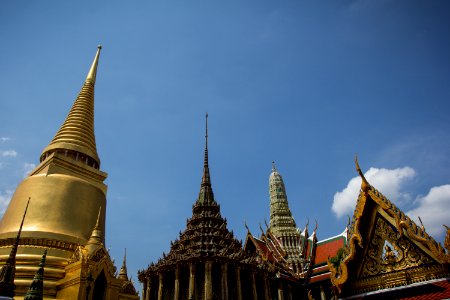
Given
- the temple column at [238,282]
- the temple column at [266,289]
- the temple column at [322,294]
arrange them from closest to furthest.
→ 1. the temple column at [238,282]
2. the temple column at [266,289]
3. the temple column at [322,294]

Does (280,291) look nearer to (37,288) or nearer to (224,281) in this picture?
(224,281)

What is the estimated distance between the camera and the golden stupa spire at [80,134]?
21359mm

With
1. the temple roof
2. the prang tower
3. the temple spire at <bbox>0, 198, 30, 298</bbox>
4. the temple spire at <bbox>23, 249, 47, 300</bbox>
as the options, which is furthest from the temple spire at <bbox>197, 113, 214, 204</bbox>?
the temple spire at <bbox>23, 249, 47, 300</bbox>

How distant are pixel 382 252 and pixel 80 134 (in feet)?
69.2

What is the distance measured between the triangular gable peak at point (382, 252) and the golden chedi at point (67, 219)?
1172 cm

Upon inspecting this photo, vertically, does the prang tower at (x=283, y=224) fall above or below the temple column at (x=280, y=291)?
above

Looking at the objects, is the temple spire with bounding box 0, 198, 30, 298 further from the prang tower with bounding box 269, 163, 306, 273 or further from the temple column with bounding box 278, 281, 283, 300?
the prang tower with bounding box 269, 163, 306, 273

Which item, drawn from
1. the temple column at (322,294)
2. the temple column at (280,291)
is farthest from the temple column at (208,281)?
the temple column at (322,294)

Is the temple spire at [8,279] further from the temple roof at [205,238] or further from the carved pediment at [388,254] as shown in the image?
the temple roof at [205,238]

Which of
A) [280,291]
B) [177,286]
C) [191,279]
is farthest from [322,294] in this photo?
[177,286]

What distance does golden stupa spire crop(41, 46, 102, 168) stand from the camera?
21359 millimetres

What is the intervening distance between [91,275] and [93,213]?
5.80 m

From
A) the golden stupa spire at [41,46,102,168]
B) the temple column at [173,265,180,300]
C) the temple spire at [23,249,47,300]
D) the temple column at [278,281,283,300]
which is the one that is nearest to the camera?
the temple spire at [23,249,47,300]

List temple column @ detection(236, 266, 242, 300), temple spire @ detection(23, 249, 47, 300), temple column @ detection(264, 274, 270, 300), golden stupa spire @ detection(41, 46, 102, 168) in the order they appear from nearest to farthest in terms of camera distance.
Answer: temple spire @ detection(23, 249, 47, 300) → temple column @ detection(236, 266, 242, 300) → golden stupa spire @ detection(41, 46, 102, 168) → temple column @ detection(264, 274, 270, 300)
